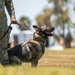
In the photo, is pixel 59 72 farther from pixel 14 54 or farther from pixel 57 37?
pixel 57 37

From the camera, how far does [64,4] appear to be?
94688mm

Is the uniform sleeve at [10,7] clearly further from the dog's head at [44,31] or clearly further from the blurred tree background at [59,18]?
the blurred tree background at [59,18]

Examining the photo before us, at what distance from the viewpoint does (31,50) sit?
11.2 meters

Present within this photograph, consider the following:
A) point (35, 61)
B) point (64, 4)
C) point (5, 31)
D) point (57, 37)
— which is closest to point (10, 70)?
point (5, 31)

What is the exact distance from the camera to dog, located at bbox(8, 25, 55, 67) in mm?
10969

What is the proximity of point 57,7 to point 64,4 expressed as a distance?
92.2 inches

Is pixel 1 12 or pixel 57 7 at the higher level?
pixel 1 12

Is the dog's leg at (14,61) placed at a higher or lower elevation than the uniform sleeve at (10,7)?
lower

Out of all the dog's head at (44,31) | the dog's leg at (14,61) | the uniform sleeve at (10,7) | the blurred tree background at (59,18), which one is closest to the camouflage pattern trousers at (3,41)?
the dog's leg at (14,61)

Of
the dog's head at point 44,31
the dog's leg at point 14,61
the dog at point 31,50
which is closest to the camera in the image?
the dog's leg at point 14,61

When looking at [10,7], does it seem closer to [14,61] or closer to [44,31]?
[44,31]

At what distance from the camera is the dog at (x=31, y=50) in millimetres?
10969

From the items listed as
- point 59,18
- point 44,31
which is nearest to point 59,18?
point 59,18

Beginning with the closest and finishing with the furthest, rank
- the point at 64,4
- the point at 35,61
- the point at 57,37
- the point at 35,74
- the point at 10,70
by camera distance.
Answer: the point at 35,74
the point at 10,70
the point at 35,61
the point at 64,4
the point at 57,37
